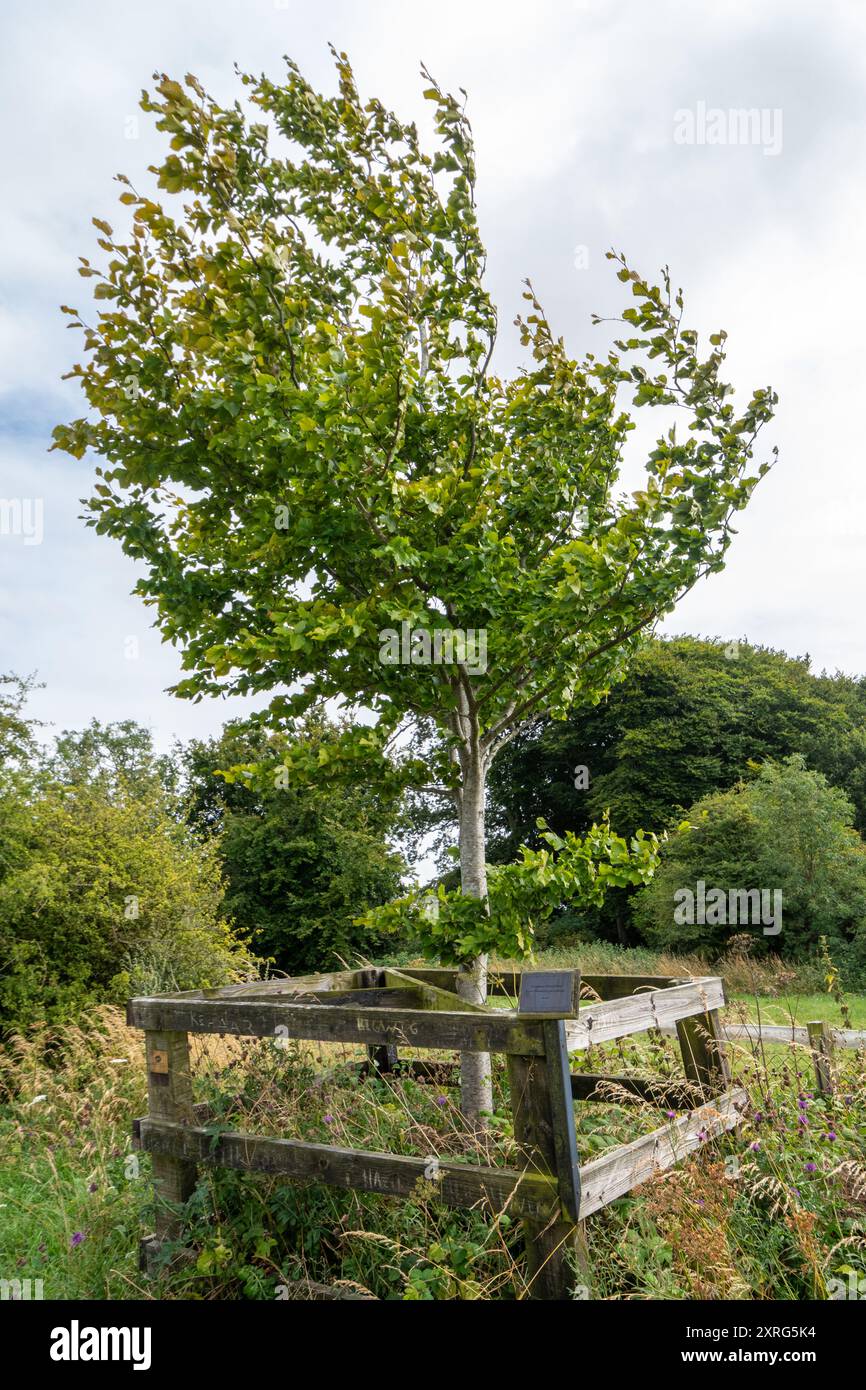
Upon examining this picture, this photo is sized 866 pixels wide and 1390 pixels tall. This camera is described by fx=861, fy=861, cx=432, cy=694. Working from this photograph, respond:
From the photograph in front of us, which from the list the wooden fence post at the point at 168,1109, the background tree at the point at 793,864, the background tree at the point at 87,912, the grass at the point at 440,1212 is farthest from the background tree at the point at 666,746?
the wooden fence post at the point at 168,1109

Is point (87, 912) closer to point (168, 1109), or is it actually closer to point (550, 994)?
point (168, 1109)

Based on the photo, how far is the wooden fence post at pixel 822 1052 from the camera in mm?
5043

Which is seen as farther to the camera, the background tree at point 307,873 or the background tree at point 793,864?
the background tree at point 307,873

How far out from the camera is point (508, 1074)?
12.4 ft

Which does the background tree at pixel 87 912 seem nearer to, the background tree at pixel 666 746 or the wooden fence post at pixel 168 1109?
the wooden fence post at pixel 168 1109

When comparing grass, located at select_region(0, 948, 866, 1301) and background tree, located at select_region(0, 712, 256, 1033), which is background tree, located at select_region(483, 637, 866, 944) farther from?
grass, located at select_region(0, 948, 866, 1301)

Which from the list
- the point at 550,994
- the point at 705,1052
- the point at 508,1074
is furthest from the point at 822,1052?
the point at 550,994

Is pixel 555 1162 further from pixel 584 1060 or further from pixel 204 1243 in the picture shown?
pixel 584 1060

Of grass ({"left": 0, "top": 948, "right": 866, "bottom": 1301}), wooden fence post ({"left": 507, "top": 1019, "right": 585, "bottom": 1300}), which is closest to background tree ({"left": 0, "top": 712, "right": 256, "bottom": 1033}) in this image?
grass ({"left": 0, "top": 948, "right": 866, "bottom": 1301})

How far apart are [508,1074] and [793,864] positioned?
49.2ft

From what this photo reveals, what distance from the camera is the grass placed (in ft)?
11.4

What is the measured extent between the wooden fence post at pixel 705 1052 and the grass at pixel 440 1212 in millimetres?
152

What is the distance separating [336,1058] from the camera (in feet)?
18.2
